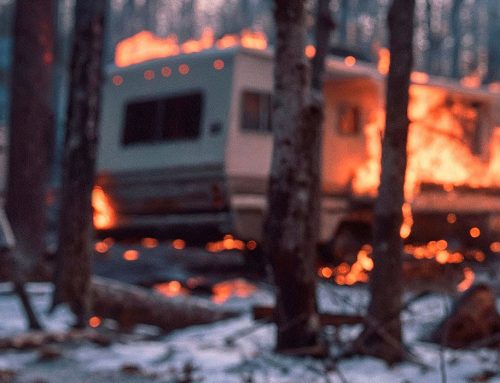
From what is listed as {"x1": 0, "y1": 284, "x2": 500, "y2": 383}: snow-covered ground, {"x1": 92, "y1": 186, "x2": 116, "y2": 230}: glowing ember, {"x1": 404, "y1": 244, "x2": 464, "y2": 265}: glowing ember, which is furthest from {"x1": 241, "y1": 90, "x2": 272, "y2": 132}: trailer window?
{"x1": 0, "y1": 284, "x2": 500, "y2": 383}: snow-covered ground

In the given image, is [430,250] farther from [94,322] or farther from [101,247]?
[94,322]

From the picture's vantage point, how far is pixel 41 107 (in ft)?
39.9

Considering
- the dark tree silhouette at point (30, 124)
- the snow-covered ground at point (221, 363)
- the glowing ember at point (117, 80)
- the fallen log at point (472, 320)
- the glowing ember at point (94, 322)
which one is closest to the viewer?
the snow-covered ground at point (221, 363)

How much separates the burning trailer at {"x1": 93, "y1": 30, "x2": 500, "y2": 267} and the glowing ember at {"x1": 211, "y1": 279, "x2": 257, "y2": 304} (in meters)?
0.67

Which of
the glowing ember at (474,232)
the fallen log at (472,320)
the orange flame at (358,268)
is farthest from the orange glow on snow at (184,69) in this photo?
the fallen log at (472,320)

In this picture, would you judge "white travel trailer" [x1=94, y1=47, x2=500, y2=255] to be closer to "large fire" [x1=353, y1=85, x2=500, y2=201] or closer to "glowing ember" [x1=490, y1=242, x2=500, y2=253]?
"large fire" [x1=353, y1=85, x2=500, y2=201]

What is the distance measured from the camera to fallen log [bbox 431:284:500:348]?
7961mm

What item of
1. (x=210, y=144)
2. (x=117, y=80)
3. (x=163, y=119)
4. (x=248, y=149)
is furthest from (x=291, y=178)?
(x=117, y=80)

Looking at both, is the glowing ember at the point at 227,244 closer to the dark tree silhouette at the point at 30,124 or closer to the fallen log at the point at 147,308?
the dark tree silhouette at the point at 30,124

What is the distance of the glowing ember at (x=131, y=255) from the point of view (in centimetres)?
1783

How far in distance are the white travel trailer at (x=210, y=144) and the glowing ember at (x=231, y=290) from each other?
753 mm

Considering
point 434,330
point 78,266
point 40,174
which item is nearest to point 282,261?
point 434,330

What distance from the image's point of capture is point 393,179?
731cm

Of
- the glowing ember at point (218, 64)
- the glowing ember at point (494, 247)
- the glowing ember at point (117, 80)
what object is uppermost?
the glowing ember at point (218, 64)
